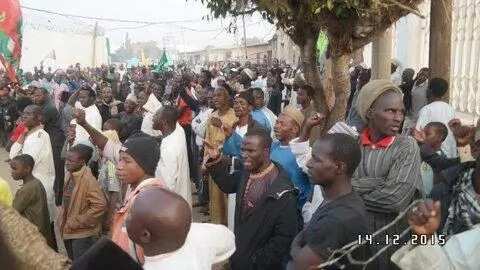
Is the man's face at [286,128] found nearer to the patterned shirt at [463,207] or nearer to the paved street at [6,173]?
the patterned shirt at [463,207]

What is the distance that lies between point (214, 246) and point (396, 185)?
48.4 inches

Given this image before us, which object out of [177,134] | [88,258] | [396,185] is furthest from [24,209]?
[88,258]

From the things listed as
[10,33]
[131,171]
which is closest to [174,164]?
[131,171]

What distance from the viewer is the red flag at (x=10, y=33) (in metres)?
7.89

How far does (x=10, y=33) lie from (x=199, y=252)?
7159 mm

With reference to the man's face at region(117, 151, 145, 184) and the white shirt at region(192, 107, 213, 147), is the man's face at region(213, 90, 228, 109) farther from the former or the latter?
the man's face at region(117, 151, 145, 184)

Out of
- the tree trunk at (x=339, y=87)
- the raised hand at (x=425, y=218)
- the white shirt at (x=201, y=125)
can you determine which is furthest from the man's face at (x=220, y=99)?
the raised hand at (x=425, y=218)

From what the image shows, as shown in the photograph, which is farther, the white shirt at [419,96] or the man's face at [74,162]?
the white shirt at [419,96]

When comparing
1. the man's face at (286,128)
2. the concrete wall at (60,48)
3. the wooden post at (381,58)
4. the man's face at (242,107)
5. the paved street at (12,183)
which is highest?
the concrete wall at (60,48)

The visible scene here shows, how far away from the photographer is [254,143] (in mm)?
3504

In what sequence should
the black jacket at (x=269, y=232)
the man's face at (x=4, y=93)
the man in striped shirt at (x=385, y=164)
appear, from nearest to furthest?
the man in striped shirt at (x=385, y=164), the black jacket at (x=269, y=232), the man's face at (x=4, y=93)

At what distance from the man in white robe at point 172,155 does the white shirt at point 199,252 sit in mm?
2772

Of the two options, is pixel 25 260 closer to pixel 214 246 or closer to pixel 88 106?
pixel 214 246

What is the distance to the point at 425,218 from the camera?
1785mm
